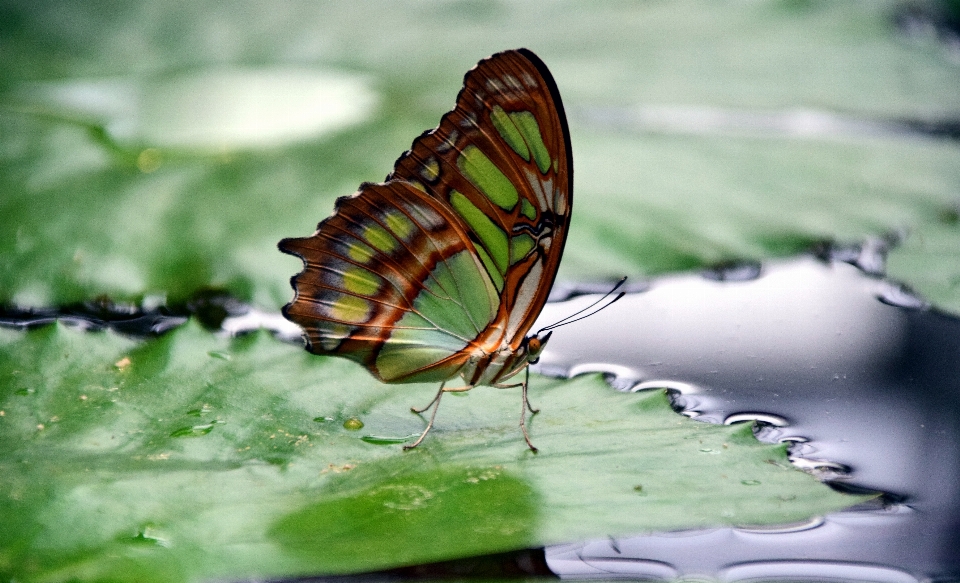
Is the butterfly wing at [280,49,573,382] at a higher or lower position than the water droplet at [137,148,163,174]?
lower

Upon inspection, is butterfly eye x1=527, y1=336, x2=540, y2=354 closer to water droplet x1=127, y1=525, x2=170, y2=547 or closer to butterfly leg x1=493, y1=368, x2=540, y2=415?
butterfly leg x1=493, y1=368, x2=540, y2=415

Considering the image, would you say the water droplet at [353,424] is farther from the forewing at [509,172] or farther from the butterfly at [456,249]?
the forewing at [509,172]

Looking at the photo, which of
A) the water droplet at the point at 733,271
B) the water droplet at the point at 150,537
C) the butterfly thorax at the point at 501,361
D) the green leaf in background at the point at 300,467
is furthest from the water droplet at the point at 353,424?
the water droplet at the point at 733,271

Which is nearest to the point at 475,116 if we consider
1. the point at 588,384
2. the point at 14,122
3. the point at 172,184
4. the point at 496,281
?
the point at 496,281

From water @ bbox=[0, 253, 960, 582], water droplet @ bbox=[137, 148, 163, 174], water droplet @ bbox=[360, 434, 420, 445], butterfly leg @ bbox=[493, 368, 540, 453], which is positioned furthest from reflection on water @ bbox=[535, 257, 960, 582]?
water droplet @ bbox=[137, 148, 163, 174]

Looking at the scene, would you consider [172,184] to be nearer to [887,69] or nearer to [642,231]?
[642,231]

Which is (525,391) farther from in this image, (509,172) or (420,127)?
(420,127)

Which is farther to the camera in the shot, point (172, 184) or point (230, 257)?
point (172, 184)
